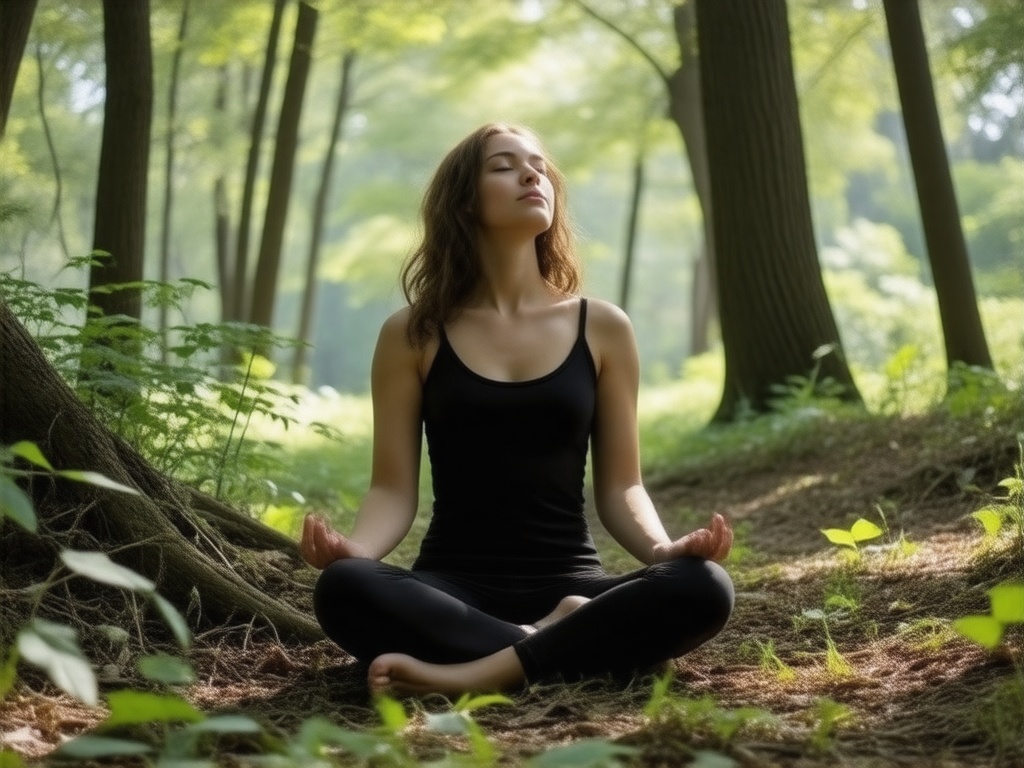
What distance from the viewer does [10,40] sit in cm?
477

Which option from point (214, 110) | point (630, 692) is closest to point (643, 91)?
point (214, 110)

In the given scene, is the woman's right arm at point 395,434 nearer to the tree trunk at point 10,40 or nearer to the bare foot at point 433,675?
the bare foot at point 433,675

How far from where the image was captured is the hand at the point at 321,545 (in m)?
2.97

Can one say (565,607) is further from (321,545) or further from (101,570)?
(101,570)

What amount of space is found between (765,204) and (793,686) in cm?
572

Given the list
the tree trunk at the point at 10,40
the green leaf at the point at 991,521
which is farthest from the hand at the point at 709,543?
the tree trunk at the point at 10,40

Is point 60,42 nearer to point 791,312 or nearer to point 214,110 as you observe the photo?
point 214,110

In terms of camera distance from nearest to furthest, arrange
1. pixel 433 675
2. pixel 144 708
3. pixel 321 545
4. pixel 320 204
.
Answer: pixel 144 708 → pixel 433 675 → pixel 321 545 → pixel 320 204

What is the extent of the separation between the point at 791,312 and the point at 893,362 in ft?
2.82

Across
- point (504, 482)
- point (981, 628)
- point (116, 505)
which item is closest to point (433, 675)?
point (504, 482)

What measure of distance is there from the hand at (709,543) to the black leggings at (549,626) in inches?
0.9

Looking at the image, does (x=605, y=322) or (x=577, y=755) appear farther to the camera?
(x=605, y=322)

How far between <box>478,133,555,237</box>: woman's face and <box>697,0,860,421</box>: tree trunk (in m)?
4.78

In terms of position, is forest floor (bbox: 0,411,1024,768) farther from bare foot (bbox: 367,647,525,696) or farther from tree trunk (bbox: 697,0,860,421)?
tree trunk (bbox: 697,0,860,421)
